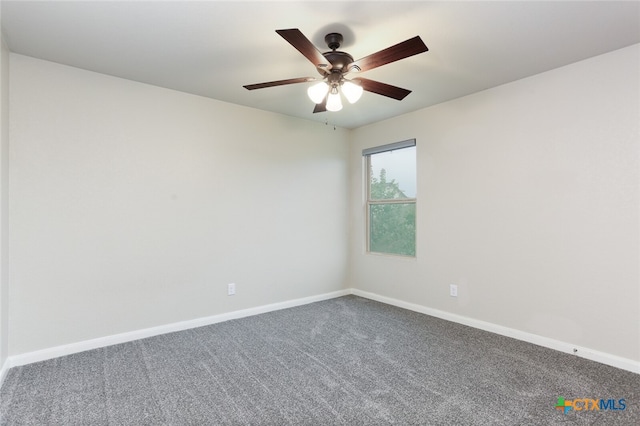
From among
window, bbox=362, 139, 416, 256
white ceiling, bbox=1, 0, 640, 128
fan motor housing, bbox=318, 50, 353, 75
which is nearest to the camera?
white ceiling, bbox=1, 0, 640, 128

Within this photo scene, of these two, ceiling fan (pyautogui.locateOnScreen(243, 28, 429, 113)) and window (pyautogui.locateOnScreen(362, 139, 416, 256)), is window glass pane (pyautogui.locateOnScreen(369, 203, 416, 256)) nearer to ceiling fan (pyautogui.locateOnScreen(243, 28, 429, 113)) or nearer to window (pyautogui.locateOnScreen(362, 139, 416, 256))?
window (pyautogui.locateOnScreen(362, 139, 416, 256))

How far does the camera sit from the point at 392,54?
1.91m

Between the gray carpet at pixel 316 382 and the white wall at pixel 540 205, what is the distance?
0.36m

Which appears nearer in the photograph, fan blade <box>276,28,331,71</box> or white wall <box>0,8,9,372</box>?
fan blade <box>276,28,331,71</box>

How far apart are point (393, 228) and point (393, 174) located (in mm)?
684

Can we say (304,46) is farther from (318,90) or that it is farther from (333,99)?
(333,99)

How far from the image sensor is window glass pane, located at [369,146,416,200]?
4.02 m

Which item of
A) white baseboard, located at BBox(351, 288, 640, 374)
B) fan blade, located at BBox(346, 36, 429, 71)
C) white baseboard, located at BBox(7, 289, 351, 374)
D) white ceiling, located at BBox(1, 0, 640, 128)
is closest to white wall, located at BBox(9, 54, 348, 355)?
white baseboard, located at BBox(7, 289, 351, 374)

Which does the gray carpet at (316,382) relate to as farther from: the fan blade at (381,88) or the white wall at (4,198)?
the fan blade at (381,88)

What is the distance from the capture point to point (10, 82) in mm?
2500

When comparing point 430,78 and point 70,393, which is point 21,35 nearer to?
point 70,393

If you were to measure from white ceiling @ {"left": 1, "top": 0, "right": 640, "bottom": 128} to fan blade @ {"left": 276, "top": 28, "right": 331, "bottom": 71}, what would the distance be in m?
0.27

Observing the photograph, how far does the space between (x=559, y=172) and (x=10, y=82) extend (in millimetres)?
4351

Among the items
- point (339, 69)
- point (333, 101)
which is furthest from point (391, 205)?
point (339, 69)
